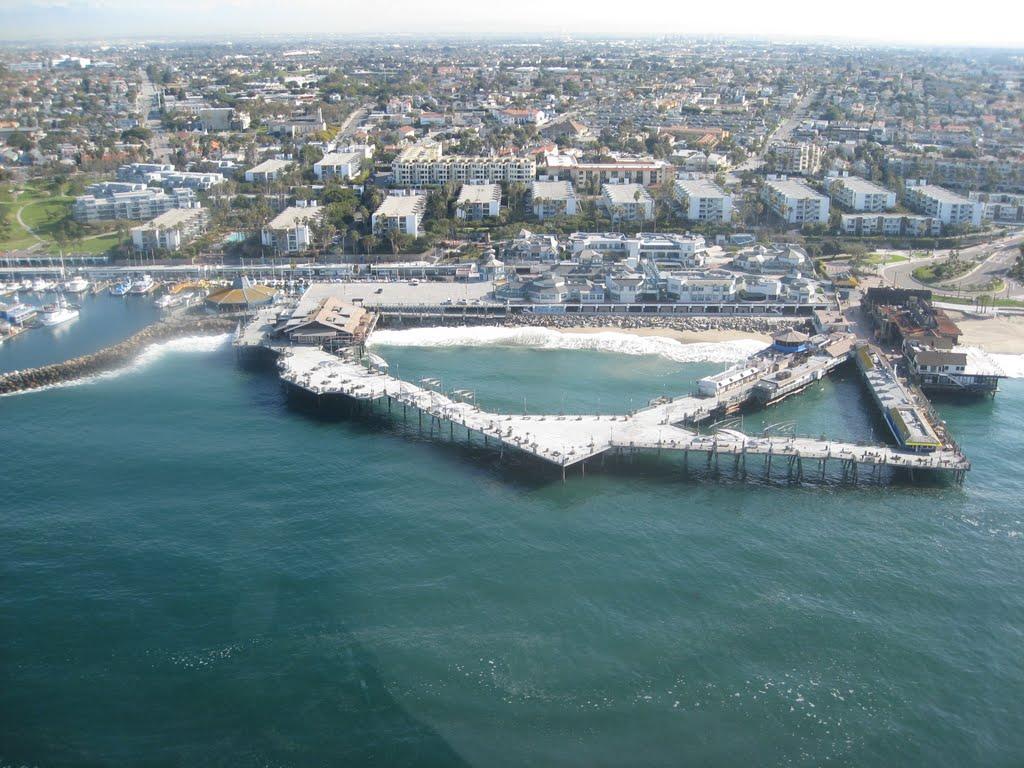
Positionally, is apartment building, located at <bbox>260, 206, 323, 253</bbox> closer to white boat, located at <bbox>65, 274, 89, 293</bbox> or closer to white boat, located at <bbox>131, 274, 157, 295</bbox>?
white boat, located at <bbox>131, 274, 157, 295</bbox>

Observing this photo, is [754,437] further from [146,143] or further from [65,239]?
[146,143]

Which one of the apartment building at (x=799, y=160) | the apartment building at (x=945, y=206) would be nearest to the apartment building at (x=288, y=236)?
the apartment building at (x=799, y=160)

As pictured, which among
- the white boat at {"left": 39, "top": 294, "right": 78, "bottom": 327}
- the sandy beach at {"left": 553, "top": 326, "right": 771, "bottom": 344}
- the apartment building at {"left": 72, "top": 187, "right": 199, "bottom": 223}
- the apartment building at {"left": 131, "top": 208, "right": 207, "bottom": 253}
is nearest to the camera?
the sandy beach at {"left": 553, "top": 326, "right": 771, "bottom": 344}

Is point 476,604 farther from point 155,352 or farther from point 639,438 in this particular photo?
point 155,352

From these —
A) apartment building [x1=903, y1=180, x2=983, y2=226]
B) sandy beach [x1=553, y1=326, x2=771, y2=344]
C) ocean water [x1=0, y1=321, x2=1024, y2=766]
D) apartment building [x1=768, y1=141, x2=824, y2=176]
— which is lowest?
ocean water [x1=0, y1=321, x2=1024, y2=766]

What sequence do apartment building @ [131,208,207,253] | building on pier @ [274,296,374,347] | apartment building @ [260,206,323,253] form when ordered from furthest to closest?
apartment building @ [131,208,207,253] < apartment building @ [260,206,323,253] < building on pier @ [274,296,374,347]

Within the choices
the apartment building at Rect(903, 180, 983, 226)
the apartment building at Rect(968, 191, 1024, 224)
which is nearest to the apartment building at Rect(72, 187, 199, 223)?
the apartment building at Rect(903, 180, 983, 226)

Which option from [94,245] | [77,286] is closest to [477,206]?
[94,245]

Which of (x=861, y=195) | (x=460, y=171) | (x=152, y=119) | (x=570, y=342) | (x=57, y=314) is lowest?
(x=57, y=314)
